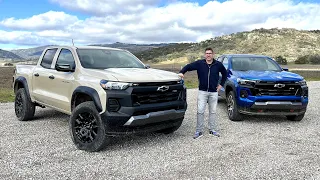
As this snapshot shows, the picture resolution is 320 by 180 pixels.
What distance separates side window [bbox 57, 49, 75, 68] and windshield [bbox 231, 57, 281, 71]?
455 centimetres

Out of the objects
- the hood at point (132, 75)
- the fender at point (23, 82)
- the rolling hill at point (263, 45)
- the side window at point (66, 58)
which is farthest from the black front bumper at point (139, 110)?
the rolling hill at point (263, 45)

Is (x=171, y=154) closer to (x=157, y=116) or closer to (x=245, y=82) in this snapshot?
(x=157, y=116)

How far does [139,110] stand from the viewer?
5168 mm

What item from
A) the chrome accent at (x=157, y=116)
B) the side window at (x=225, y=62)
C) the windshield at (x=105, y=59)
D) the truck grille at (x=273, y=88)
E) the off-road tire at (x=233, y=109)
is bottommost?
the off-road tire at (x=233, y=109)

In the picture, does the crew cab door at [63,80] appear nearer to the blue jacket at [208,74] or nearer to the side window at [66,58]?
the side window at [66,58]

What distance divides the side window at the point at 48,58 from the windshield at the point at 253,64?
15.5ft

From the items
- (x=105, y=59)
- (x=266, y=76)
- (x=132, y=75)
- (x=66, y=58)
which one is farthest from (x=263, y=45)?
(x=132, y=75)

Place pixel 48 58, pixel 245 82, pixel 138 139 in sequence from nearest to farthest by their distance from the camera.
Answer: pixel 138 139 → pixel 48 58 → pixel 245 82

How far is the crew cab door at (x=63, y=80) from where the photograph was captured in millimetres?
5887

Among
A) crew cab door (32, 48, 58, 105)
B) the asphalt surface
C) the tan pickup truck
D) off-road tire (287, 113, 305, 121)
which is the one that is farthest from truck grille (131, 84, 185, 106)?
off-road tire (287, 113, 305, 121)

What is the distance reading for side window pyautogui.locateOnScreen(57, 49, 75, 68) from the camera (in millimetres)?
6160

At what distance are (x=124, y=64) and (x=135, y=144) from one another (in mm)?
1645

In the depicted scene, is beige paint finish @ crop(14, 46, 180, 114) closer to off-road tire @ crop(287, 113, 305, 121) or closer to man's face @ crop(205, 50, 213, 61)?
man's face @ crop(205, 50, 213, 61)

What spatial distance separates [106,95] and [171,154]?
4.69 feet
